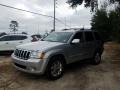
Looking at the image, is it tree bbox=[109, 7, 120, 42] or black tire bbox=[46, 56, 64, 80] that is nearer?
black tire bbox=[46, 56, 64, 80]

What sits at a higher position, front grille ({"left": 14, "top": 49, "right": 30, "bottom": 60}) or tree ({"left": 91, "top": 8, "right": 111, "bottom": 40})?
tree ({"left": 91, "top": 8, "right": 111, "bottom": 40})

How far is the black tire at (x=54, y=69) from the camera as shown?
675 centimetres

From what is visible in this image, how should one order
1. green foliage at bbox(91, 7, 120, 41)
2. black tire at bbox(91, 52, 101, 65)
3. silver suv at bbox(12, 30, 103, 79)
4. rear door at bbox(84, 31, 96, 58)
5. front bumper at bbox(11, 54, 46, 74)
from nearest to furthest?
front bumper at bbox(11, 54, 46, 74)
silver suv at bbox(12, 30, 103, 79)
rear door at bbox(84, 31, 96, 58)
black tire at bbox(91, 52, 101, 65)
green foliage at bbox(91, 7, 120, 41)

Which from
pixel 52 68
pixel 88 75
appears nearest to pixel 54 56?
pixel 52 68

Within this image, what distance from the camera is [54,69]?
696cm

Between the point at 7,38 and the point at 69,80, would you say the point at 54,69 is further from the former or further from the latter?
the point at 7,38

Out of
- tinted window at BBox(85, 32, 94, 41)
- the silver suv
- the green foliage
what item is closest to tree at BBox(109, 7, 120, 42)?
the green foliage

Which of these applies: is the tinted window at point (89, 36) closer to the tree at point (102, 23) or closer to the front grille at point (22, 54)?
the front grille at point (22, 54)

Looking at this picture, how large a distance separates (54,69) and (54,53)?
23.4 inches

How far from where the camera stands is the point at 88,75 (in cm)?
772

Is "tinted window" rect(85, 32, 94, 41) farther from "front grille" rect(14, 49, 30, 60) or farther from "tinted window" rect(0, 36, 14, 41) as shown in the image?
"tinted window" rect(0, 36, 14, 41)

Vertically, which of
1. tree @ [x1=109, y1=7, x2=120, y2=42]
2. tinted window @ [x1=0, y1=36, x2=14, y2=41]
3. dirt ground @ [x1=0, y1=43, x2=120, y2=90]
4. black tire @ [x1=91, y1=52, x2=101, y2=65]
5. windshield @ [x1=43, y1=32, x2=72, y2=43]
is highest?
tree @ [x1=109, y1=7, x2=120, y2=42]

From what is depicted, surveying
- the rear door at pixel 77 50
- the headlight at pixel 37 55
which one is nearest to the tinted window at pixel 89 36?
the rear door at pixel 77 50

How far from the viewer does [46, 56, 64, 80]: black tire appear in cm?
675
